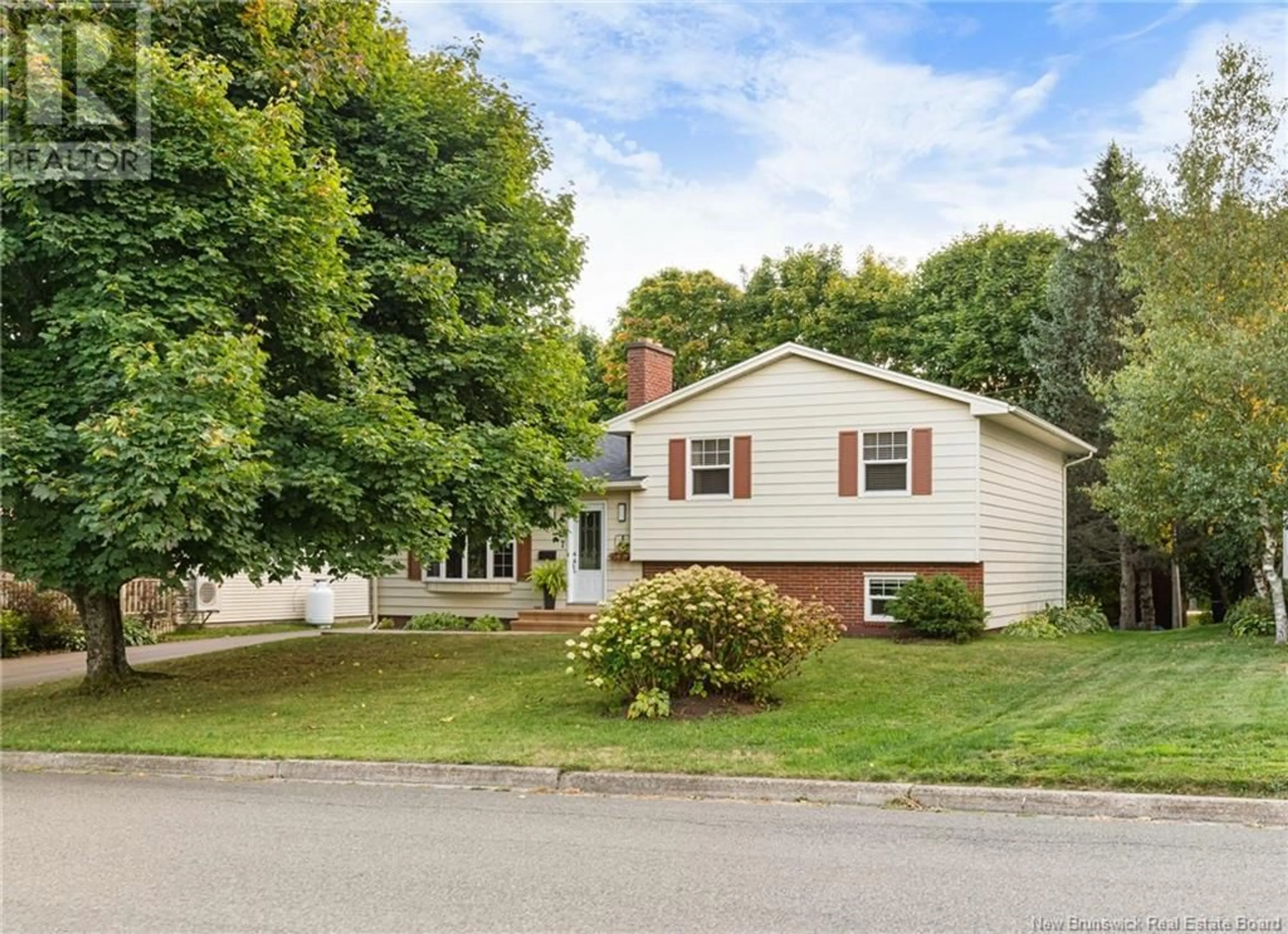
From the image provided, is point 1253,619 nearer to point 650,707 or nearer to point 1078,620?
point 1078,620

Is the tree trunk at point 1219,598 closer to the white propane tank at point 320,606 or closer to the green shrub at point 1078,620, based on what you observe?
the green shrub at point 1078,620

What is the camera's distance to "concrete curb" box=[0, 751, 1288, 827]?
261 inches

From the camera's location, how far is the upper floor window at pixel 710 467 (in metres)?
19.7

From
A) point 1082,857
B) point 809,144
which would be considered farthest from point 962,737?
point 809,144

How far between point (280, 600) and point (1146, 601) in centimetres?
2144

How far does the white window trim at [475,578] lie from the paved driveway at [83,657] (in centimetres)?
250

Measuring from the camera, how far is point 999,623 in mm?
18969

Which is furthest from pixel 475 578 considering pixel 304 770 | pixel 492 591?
pixel 304 770

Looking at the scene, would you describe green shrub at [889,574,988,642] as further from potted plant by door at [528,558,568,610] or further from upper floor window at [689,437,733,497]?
potted plant by door at [528,558,568,610]

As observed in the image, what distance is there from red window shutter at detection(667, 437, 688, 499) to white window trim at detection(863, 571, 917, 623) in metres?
3.62

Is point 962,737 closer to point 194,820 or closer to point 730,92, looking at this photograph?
point 194,820

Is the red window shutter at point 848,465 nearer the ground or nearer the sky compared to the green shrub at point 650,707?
nearer the sky

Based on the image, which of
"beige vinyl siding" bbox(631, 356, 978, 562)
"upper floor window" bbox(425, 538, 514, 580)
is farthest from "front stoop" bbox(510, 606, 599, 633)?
"beige vinyl siding" bbox(631, 356, 978, 562)

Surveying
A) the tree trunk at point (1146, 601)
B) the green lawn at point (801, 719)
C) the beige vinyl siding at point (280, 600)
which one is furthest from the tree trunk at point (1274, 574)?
the beige vinyl siding at point (280, 600)
